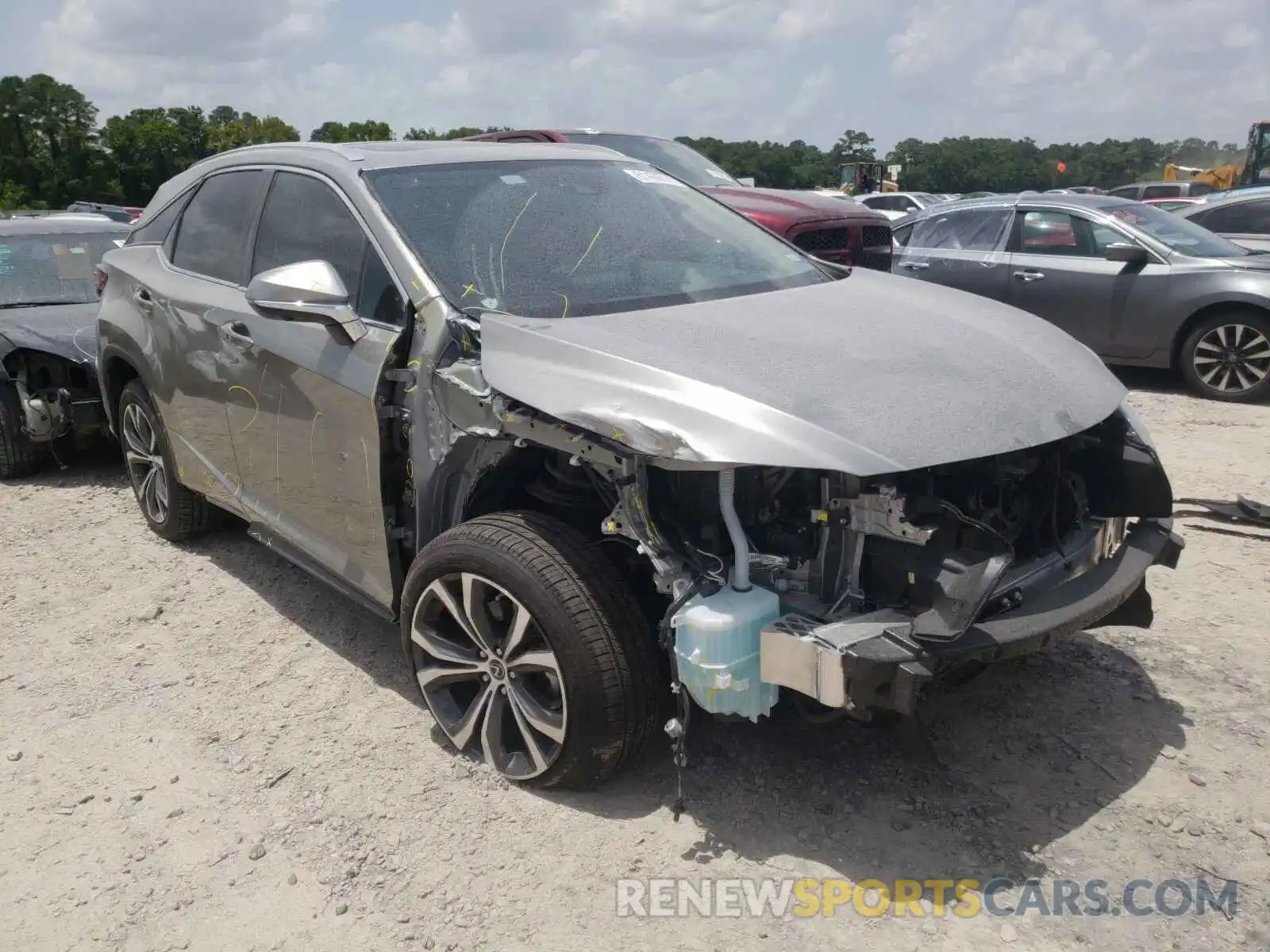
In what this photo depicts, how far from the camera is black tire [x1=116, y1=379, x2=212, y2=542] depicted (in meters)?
5.02

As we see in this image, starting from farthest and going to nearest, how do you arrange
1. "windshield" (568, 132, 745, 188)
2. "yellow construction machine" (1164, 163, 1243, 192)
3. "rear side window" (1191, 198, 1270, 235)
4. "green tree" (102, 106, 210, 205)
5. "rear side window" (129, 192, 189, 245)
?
1. "green tree" (102, 106, 210, 205)
2. "yellow construction machine" (1164, 163, 1243, 192)
3. "rear side window" (1191, 198, 1270, 235)
4. "windshield" (568, 132, 745, 188)
5. "rear side window" (129, 192, 189, 245)

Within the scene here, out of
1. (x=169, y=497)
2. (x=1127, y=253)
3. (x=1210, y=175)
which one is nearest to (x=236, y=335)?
(x=169, y=497)

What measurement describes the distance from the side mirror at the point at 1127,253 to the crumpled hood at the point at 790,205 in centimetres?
176

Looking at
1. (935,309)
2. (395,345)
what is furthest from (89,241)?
(935,309)

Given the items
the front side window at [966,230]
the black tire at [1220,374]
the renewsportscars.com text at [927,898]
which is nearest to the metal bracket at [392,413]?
the renewsportscars.com text at [927,898]

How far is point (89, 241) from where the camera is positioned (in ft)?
25.0

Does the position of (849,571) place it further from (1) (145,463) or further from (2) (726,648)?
(1) (145,463)

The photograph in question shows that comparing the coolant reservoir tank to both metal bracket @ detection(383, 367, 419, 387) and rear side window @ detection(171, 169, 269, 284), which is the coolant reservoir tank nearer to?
metal bracket @ detection(383, 367, 419, 387)

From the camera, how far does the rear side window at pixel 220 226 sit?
13.9 ft

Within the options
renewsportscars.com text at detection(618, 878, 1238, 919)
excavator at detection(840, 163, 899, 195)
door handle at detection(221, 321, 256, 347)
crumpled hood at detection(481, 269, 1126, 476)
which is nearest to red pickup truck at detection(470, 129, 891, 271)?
door handle at detection(221, 321, 256, 347)

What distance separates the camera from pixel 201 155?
56.9 m

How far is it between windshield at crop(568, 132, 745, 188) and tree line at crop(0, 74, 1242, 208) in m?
28.7

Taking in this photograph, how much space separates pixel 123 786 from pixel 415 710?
94cm

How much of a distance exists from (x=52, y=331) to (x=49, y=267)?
94cm
